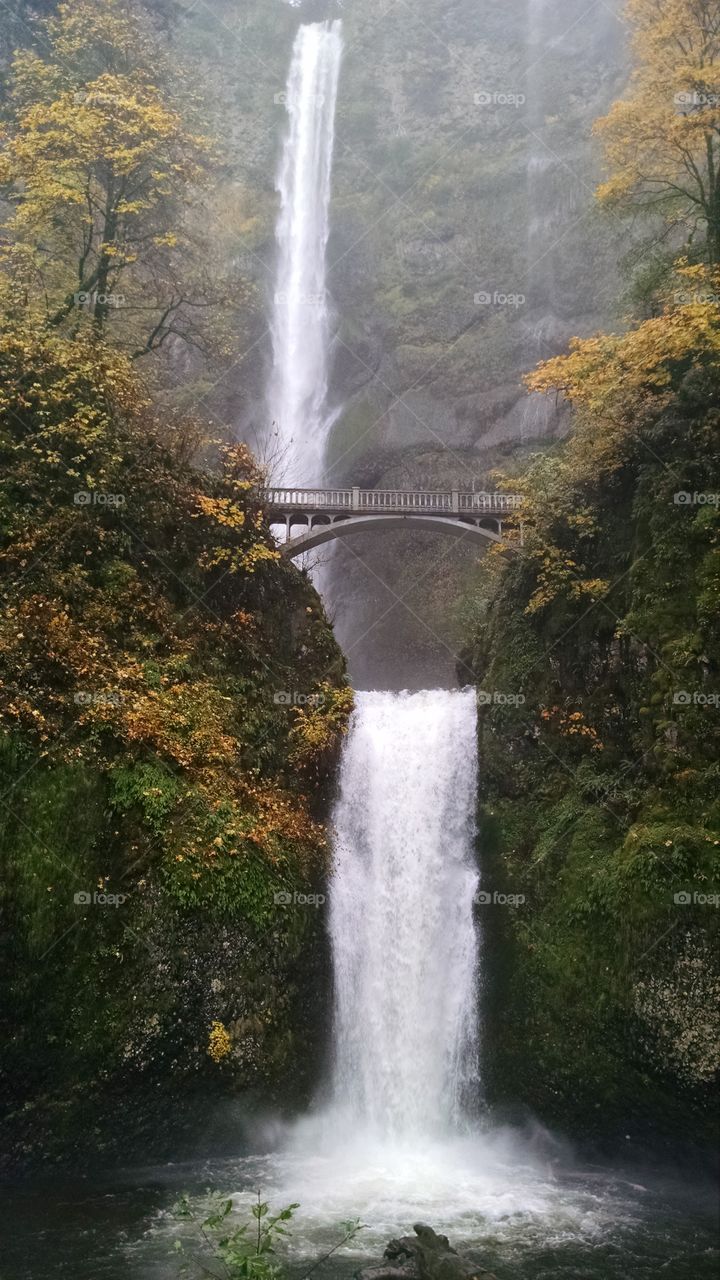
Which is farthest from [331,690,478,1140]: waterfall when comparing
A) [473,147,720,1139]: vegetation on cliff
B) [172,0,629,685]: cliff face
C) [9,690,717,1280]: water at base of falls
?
[172,0,629,685]: cliff face

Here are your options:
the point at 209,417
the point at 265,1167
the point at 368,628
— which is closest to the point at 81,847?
the point at 265,1167

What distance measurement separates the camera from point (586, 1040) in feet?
35.9

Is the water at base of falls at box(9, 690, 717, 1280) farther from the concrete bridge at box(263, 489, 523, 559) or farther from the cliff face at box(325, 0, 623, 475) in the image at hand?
the cliff face at box(325, 0, 623, 475)

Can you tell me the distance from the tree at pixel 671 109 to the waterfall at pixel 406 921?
31.6 ft

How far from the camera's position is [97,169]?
1642cm

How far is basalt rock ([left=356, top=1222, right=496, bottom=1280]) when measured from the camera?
7.43 meters

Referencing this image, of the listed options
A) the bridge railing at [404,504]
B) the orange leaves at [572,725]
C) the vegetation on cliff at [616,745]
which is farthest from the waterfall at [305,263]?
the orange leaves at [572,725]

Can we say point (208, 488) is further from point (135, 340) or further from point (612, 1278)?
point (612, 1278)

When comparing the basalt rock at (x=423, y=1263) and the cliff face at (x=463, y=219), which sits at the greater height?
the cliff face at (x=463, y=219)

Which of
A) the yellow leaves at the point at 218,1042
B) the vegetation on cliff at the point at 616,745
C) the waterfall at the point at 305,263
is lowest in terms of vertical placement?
the yellow leaves at the point at 218,1042

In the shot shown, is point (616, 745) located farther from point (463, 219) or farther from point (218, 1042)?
point (463, 219)

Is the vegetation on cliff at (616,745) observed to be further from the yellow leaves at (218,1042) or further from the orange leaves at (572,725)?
the yellow leaves at (218,1042)

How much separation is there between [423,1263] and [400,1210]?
2003 mm

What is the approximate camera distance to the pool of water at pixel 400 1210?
8.12 metres
